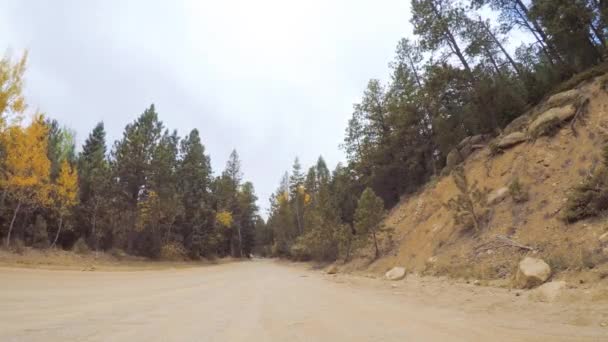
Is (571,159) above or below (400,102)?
below

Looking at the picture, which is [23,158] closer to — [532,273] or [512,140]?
[532,273]

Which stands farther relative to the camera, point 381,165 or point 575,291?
point 381,165

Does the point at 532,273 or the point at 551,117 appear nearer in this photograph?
the point at 532,273

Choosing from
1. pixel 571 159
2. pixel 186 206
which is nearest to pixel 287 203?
pixel 186 206

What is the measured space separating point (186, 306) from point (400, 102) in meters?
25.5

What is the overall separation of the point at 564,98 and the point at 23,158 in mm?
31386

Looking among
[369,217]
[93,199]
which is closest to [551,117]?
[369,217]

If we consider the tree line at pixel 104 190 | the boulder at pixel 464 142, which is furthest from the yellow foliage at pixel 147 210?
the boulder at pixel 464 142

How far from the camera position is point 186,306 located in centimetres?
725

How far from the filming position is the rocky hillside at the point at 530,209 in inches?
326

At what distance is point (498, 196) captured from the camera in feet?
44.0

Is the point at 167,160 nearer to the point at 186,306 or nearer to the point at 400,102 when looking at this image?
the point at 400,102

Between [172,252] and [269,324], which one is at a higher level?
[172,252]

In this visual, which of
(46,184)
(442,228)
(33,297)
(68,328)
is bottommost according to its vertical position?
(68,328)
